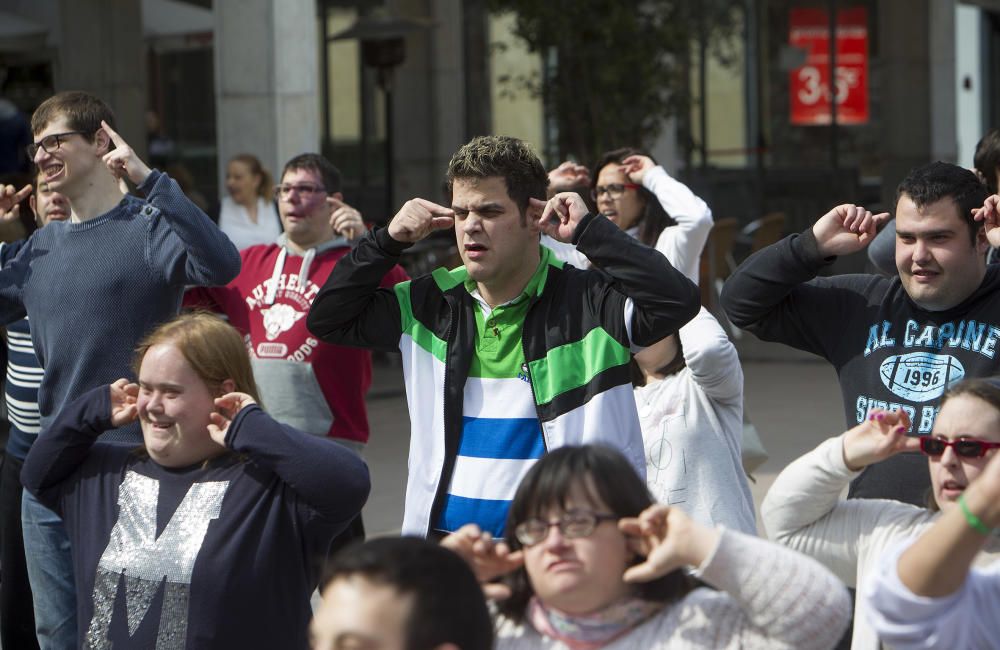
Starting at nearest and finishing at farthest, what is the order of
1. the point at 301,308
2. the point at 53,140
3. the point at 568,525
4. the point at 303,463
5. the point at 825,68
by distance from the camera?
the point at 568,525 → the point at 303,463 → the point at 53,140 → the point at 301,308 → the point at 825,68

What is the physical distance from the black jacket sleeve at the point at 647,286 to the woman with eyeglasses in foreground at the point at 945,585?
140cm

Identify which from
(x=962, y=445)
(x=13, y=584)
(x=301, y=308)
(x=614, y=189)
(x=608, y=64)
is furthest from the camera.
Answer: (x=608, y=64)

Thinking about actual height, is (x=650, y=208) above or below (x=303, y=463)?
above

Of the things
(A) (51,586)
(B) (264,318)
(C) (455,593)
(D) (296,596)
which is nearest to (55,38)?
(B) (264,318)

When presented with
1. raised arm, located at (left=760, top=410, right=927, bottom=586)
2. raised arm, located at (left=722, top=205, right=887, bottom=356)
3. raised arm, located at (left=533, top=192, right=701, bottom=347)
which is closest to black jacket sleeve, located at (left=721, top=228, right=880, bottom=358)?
raised arm, located at (left=722, top=205, right=887, bottom=356)

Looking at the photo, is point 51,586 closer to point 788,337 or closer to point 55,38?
point 788,337

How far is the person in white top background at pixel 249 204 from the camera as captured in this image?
11.4 meters

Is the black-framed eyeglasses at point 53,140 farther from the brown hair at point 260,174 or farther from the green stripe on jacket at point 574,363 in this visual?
the brown hair at point 260,174

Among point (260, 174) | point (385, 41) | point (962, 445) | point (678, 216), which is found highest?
point (385, 41)

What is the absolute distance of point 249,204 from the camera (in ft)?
37.9

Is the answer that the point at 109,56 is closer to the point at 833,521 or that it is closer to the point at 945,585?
the point at 833,521

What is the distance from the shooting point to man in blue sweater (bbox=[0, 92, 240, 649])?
5.04m

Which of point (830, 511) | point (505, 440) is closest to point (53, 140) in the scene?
point (505, 440)

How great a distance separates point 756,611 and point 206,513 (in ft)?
5.11
